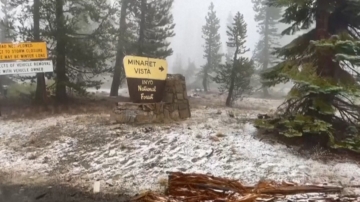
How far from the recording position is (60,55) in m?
16.7

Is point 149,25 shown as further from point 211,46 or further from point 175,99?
point 211,46

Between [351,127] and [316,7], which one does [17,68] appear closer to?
[316,7]

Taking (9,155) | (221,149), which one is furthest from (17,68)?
(221,149)

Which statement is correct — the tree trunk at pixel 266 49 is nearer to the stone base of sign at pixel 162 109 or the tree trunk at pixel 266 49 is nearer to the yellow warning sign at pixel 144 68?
the stone base of sign at pixel 162 109

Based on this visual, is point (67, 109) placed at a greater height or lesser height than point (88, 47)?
lesser

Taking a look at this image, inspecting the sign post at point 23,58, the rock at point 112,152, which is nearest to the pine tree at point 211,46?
the sign post at point 23,58

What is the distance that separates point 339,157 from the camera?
31.4 ft

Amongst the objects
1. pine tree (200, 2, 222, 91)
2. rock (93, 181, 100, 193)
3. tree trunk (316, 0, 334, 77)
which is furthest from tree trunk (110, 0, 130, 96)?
pine tree (200, 2, 222, 91)

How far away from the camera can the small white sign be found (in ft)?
46.2

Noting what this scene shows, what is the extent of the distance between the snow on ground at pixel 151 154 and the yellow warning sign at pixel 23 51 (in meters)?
3.00

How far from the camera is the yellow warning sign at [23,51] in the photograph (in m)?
14.0

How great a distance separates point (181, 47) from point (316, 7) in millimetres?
73123

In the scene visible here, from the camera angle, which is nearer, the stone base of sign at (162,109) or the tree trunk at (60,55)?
the stone base of sign at (162,109)

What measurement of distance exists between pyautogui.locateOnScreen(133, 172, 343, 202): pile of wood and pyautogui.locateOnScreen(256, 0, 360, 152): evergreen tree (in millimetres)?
2149
